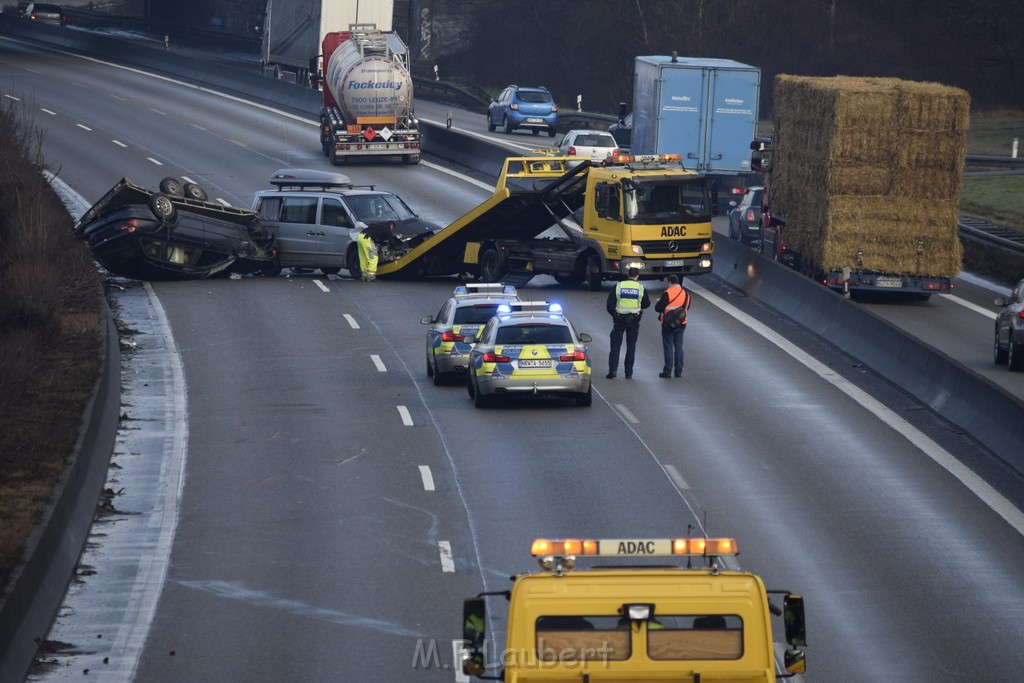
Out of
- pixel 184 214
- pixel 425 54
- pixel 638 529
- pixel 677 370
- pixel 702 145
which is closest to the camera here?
pixel 638 529

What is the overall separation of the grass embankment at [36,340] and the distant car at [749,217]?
16.2m

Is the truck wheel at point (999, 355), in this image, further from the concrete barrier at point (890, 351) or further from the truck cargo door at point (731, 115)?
the truck cargo door at point (731, 115)

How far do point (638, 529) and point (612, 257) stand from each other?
17.1 m

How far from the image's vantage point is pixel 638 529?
18.4 m

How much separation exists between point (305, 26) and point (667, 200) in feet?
108


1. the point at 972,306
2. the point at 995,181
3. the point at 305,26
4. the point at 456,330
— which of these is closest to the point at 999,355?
the point at 972,306

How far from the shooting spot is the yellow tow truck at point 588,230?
3509cm

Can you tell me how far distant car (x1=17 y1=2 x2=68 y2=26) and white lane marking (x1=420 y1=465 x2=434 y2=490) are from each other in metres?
90.2

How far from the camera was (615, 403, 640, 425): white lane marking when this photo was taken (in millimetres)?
24328

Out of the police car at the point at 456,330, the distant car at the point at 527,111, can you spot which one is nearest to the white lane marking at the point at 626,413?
the police car at the point at 456,330

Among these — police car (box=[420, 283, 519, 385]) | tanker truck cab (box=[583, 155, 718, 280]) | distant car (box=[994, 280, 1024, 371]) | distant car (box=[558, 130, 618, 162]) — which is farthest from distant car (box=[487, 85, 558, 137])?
police car (box=[420, 283, 519, 385])

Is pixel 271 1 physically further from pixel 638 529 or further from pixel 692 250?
pixel 638 529

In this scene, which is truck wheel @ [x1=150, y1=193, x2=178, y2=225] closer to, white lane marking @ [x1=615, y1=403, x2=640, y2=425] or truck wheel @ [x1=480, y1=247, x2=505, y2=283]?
truck wheel @ [x1=480, y1=247, x2=505, y2=283]

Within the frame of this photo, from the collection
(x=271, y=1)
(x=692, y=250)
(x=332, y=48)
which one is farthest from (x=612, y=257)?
(x=271, y=1)
